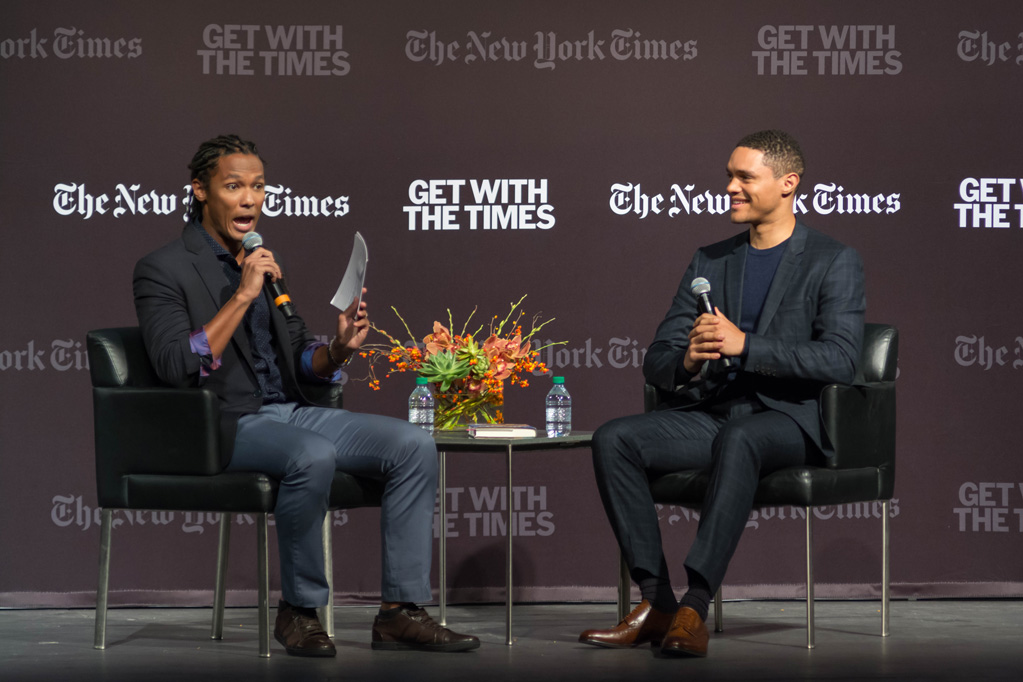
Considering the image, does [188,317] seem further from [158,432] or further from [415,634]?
[415,634]

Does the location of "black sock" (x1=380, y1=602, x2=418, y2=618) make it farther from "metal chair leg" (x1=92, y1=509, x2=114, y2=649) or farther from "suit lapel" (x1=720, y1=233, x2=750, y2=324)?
"suit lapel" (x1=720, y1=233, x2=750, y2=324)

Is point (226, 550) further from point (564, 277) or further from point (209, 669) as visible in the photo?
point (564, 277)

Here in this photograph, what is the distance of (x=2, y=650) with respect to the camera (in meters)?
3.47

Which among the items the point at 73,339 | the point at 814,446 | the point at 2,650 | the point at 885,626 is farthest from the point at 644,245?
the point at 2,650

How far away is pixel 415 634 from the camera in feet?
10.9

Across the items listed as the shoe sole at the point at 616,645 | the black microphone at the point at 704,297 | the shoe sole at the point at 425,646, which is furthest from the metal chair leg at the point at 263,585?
A: the black microphone at the point at 704,297

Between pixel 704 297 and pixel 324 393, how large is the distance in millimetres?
1163

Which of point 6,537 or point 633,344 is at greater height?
point 633,344

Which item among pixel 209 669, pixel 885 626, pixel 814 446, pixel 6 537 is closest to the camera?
pixel 209 669

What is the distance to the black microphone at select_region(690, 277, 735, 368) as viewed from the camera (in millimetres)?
3391

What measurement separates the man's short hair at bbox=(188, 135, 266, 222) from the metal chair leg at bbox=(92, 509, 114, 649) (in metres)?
0.87

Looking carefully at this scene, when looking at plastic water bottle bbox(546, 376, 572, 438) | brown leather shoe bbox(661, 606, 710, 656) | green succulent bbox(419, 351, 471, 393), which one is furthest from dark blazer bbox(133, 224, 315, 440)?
brown leather shoe bbox(661, 606, 710, 656)

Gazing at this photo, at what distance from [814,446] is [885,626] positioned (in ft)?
2.17

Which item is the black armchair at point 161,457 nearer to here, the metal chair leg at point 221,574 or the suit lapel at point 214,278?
the suit lapel at point 214,278
